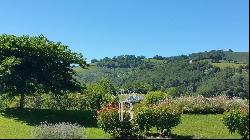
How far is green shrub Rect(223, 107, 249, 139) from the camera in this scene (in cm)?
2320

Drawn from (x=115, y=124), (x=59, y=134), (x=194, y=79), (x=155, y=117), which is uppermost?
(x=194, y=79)

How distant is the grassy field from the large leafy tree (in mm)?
1768

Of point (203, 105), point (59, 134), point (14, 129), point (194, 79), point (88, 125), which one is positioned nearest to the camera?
point (59, 134)

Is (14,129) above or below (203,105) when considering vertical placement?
below

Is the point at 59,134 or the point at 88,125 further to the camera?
the point at 88,125

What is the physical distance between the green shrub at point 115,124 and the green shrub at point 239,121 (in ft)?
15.6

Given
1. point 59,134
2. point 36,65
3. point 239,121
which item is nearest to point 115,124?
point 59,134

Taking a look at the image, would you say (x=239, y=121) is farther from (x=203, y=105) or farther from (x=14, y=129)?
(x=203, y=105)

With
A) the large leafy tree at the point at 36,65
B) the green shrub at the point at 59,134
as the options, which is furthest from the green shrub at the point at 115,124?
the large leafy tree at the point at 36,65

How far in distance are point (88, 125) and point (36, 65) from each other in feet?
22.3

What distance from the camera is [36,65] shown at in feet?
112

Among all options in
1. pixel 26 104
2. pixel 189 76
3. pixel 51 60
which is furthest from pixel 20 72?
pixel 189 76

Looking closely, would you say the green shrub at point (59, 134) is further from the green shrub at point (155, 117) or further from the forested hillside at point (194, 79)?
the forested hillside at point (194, 79)

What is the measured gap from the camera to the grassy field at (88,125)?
2473cm
